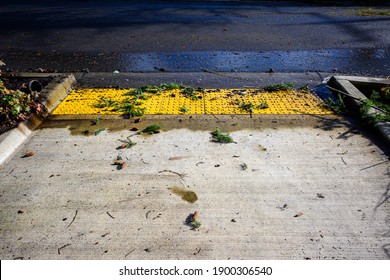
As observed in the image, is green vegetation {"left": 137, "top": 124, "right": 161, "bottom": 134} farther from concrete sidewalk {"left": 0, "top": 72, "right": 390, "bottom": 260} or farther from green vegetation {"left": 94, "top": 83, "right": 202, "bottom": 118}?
green vegetation {"left": 94, "top": 83, "right": 202, "bottom": 118}

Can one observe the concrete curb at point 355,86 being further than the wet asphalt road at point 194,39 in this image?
No

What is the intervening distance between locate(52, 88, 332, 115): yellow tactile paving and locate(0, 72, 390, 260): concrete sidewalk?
13.0 inches

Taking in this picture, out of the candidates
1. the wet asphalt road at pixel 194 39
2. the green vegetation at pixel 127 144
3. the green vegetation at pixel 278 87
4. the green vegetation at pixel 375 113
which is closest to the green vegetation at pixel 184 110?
the green vegetation at pixel 127 144

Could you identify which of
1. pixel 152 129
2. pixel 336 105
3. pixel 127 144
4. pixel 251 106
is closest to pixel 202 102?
pixel 251 106

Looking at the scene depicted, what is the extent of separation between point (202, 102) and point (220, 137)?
1.04 m

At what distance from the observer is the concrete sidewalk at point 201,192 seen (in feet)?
7.92

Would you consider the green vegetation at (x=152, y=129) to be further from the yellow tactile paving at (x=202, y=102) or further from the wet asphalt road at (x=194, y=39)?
the wet asphalt road at (x=194, y=39)

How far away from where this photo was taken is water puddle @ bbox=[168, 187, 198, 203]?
111 inches

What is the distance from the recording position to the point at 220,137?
3652 mm

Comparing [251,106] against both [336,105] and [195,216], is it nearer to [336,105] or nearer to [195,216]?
[336,105]

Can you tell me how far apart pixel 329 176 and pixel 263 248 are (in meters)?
1.08

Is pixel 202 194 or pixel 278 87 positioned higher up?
pixel 278 87

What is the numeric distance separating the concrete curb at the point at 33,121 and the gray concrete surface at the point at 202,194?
125 millimetres

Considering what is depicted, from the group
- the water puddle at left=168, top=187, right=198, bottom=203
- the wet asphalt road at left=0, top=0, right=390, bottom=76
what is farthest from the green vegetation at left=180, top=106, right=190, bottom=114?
the wet asphalt road at left=0, top=0, right=390, bottom=76
